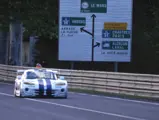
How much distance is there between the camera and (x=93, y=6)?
112 ft

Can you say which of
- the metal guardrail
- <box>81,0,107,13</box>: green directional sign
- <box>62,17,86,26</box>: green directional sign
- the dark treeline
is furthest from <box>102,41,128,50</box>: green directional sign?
the metal guardrail

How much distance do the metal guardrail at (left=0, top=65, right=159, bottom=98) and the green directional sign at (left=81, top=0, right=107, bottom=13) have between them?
236 inches

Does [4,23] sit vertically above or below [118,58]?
above

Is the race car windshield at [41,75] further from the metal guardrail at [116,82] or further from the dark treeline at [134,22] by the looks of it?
the dark treeline at [134,22]

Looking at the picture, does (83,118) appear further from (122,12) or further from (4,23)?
(4,23)

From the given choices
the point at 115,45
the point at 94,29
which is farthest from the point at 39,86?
the point at 115,45

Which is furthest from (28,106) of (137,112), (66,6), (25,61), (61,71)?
(25,61)

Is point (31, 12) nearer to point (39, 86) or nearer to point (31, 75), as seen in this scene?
point (31, 75)

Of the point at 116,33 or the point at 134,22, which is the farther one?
the point at 134,22

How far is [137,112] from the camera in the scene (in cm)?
1644

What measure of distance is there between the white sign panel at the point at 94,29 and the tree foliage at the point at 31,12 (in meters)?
7.98

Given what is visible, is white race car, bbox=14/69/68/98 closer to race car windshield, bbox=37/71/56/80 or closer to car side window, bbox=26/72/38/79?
car side window, bbox=26/72/38/79

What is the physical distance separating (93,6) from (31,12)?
9.32m

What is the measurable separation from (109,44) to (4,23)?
11017 mm
